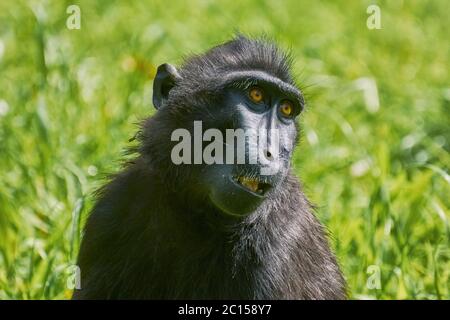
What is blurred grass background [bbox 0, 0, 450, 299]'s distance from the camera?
22.7ft

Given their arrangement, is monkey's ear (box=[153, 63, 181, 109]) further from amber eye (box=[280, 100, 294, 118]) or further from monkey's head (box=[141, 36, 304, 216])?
amber eye (box=[280, 100, 294, 118])

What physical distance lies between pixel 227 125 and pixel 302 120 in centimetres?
168

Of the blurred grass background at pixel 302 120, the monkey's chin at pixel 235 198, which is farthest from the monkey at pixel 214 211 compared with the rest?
the blurred grass background at pixel 302 120

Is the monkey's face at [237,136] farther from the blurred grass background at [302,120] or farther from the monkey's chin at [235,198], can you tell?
the blurred grass background at [302,120]

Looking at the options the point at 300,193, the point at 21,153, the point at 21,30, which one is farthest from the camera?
the point at 21,30

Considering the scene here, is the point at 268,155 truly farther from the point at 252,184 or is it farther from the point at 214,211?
the point at 214,211

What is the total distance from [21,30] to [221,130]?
434 cm

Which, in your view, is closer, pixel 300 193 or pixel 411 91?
pixel 300 193

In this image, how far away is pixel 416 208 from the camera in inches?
293

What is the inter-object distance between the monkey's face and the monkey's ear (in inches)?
3.6

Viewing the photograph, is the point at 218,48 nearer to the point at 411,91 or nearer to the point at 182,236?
the point at 182,236

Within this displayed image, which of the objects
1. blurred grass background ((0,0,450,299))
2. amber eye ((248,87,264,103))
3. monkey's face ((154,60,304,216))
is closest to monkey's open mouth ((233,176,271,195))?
monkey's face ((154,60,304,216))

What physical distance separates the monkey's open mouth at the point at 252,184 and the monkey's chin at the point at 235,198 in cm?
2
